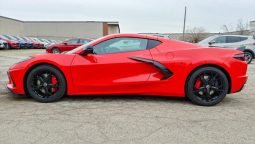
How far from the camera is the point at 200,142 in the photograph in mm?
2969

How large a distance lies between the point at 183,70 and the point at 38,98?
8.43ft

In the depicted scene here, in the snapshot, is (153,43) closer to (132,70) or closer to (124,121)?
(132,70)

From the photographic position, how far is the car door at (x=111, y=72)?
14.8ft

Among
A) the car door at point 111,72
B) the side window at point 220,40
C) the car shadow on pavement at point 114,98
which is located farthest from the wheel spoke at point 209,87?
the side window at point 220,40

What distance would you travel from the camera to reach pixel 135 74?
452 centimetres

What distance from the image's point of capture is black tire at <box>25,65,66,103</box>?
4.51 m

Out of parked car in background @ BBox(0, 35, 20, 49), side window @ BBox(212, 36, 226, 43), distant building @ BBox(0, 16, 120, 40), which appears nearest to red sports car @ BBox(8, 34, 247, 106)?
side window @ BBox(212, 36, 226, 43)

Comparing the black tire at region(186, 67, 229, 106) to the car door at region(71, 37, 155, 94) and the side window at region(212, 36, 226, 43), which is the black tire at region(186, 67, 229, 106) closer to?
the car door at region(71, 37, 155, 94)

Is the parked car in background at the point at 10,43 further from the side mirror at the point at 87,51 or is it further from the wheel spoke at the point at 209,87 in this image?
the wheel spoke at the point at 209,87

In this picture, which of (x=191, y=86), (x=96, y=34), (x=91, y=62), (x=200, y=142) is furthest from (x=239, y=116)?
(x=96, y=34)

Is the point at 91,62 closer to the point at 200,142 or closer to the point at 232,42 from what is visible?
the point at 200,142

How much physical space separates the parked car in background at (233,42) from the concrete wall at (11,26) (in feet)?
103

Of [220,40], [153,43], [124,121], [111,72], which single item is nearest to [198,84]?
[153,43]

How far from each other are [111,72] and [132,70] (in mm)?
366
